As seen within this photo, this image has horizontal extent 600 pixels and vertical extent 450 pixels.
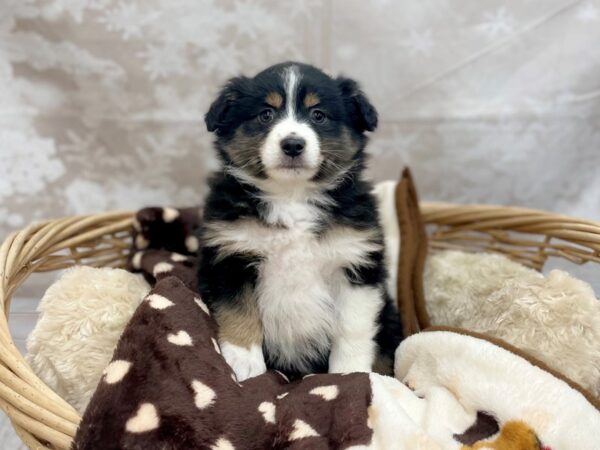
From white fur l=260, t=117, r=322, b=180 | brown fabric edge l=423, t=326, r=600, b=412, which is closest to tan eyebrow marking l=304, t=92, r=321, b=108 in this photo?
white fur l=260, t=117, r=322, b=180

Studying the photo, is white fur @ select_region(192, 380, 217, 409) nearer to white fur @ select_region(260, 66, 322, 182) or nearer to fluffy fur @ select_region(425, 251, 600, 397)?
white fur @ select_region(260, 66, 322, 182)

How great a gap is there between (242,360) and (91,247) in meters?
1.34

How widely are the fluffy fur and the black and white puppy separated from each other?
21.7 inches

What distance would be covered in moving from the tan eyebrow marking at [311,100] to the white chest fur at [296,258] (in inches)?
14.9

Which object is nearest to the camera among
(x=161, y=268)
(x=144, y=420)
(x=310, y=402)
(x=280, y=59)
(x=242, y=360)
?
(x=144, y=420)

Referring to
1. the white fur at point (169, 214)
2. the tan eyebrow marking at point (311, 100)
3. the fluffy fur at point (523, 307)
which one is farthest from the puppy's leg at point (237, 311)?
the fluffy fur at point (523, 307)

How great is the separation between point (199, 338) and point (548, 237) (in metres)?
1.93

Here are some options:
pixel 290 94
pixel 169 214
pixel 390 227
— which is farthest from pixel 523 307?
pixel 169 214

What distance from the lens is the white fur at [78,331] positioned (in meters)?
2.00

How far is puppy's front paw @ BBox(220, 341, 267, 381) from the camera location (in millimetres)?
2027

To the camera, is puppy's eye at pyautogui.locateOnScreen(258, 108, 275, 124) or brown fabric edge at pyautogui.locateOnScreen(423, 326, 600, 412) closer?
brown fabric edge at pyautogui.locateOnScreen(423, 326, 600, 412)

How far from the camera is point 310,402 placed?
181 cm

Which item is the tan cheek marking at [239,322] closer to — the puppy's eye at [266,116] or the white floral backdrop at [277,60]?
the puppy's eye at [266,116]

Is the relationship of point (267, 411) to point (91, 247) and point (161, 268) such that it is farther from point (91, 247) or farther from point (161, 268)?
point (91, 247)
